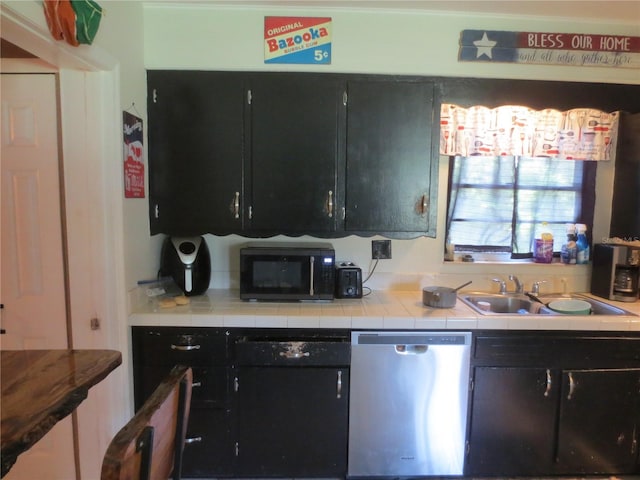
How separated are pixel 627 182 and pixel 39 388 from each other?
2997mm

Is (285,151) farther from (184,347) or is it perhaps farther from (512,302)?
(512,302)

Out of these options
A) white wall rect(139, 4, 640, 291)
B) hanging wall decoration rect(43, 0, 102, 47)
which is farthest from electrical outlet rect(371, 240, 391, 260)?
hanging wall decoration rect(43, 0, 102, 47)

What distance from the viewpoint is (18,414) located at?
793 millimetres

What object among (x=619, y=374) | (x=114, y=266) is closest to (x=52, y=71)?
(x=114, y=266)

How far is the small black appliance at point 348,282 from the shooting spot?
2.23 m

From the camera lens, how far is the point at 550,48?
221 centimetres

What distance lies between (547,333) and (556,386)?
0.90 feet

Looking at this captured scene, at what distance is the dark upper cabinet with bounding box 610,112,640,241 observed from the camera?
2353 millimetres

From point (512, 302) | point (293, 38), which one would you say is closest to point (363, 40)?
point (293, 38)

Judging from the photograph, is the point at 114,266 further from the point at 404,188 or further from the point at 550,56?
the point at 550,56

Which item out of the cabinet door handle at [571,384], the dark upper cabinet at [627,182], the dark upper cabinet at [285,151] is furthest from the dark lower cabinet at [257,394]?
the dark upper cabinet at [627,182]

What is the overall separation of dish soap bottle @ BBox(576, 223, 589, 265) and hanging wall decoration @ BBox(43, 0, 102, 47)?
9.12 feet

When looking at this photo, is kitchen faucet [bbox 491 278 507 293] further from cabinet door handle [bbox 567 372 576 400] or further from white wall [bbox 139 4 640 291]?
white wall [bbox 139 4 640 291]

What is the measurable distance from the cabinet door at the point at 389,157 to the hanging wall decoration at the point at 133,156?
41.8 inches
